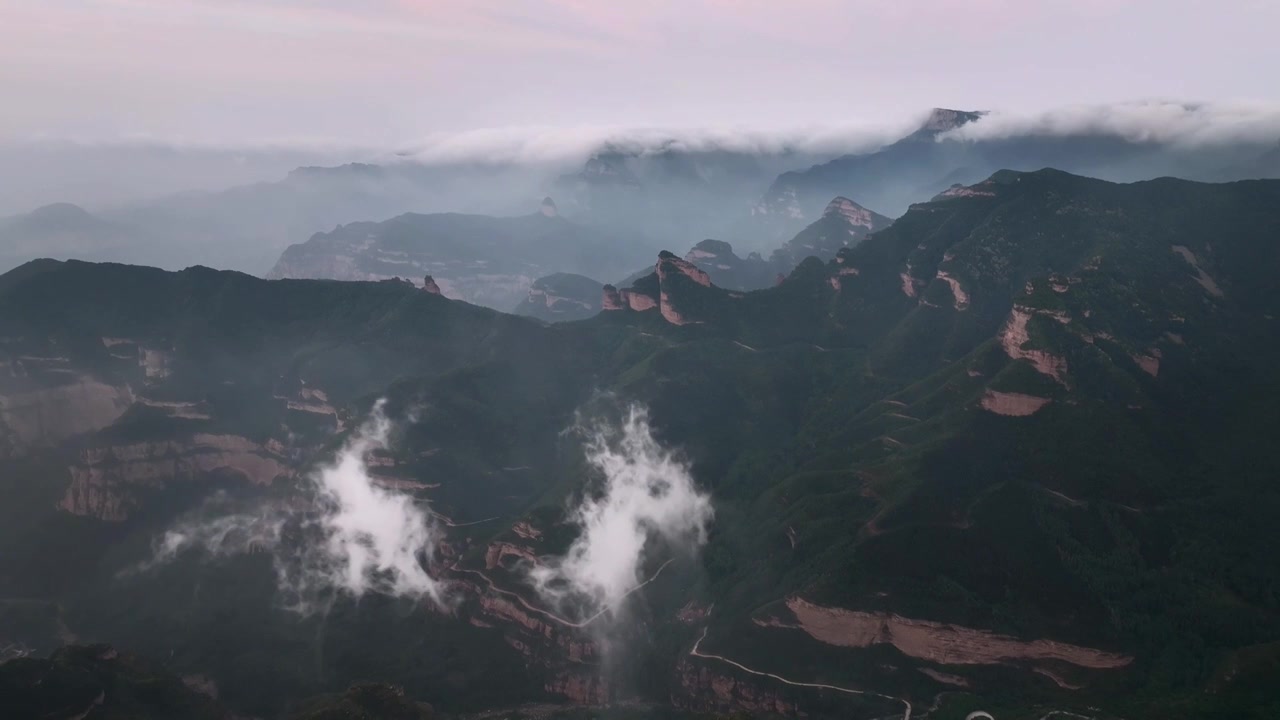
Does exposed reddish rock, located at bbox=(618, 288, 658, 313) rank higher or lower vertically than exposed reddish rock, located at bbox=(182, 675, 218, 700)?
higher

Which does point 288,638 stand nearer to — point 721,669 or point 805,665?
point 721,669

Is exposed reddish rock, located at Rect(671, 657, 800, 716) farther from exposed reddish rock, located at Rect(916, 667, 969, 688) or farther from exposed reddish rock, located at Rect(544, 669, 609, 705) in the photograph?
exposed reddish rock, located at Rect(916, 667, 969, 688)

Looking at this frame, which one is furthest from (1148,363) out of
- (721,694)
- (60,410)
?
(60,410)

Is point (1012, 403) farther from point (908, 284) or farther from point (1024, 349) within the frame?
point (908, 284)

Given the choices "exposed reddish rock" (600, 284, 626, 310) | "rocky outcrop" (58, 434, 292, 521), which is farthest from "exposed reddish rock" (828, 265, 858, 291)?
"rocky outcrop" (58, 434, 292, 521)

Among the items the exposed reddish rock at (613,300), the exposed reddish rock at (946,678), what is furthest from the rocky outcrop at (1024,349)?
the exposed reddish rock at (613,300)

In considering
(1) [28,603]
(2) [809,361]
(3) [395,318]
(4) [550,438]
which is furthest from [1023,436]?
(1) [28,603]
